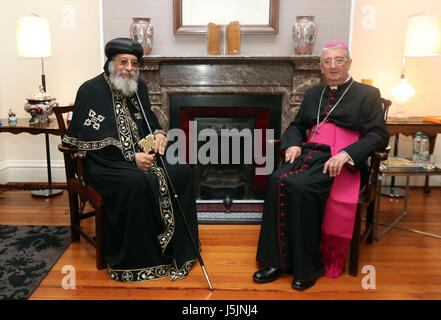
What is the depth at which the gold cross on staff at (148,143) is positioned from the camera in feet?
8.15

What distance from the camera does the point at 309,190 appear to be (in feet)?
7.88

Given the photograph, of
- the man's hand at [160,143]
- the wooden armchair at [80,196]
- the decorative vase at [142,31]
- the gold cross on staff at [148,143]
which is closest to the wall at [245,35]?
the decorative vase at [142,31]

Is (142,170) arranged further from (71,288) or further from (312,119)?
(312,119)

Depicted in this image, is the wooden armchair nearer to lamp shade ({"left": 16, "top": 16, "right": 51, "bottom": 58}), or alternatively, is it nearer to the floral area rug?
the floral area rug

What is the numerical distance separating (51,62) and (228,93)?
190 cm

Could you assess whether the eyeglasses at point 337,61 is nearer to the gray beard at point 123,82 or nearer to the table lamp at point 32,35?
the gray beard at point 123,82

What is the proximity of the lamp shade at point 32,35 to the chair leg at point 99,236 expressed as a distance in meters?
1.88

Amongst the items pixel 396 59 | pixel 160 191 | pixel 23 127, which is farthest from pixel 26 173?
pixel 396 59

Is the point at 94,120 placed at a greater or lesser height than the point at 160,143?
greater

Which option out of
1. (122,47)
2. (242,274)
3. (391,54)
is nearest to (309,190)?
(242,274)

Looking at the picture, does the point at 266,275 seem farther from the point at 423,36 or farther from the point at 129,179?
the point at 423,36

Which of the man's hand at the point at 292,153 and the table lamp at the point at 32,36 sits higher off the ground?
the table lamp at the point at 32,36

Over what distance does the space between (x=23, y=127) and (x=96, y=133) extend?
1362mm

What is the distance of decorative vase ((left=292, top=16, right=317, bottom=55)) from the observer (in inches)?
137
